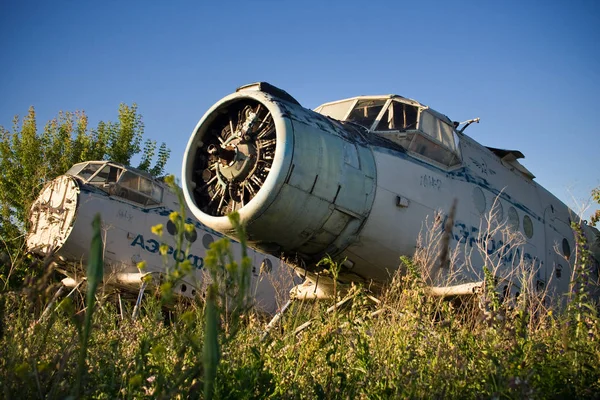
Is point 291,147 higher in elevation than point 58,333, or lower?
higher

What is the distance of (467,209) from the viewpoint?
7.04m

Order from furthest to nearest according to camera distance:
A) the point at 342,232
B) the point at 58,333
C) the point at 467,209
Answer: the point at 467,209 → the point at 342,232 → the point at 58,333

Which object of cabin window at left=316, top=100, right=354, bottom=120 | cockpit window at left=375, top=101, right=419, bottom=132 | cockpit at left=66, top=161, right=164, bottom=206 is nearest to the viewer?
cockpit window at left=375, top=101, right=419, bottom=132

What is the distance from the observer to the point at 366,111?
750 cm

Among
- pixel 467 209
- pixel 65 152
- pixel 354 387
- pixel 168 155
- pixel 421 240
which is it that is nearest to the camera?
pixel 354 387

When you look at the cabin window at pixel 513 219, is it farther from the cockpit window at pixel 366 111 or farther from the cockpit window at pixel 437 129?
the cockpit window at pixel 366 111

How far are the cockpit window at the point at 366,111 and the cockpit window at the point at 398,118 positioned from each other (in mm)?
124

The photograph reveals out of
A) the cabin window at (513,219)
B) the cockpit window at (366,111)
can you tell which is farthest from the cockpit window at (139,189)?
the cabin window at (513,219)

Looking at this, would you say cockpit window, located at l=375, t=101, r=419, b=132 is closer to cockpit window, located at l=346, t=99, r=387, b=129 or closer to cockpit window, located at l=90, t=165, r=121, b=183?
cockpit window, located at l=346, t=99, r=387, b=129

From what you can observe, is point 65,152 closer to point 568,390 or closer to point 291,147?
point 291,147

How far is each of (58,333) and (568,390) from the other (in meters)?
3.42

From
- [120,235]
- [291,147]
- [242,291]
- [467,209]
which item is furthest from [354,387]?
[120,235]

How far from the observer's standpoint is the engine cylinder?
17.7ft

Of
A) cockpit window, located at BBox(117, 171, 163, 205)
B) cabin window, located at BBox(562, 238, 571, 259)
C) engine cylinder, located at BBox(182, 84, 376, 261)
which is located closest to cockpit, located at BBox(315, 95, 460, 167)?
engine cylinder, located at BBox(182, 84, 376, 261)
